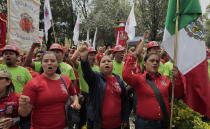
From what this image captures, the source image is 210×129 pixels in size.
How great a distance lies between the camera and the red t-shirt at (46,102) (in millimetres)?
2174

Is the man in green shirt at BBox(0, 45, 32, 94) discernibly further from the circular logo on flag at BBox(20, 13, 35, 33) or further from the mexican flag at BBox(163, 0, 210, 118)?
the mexican flag at BBox(163, 0, 210, 118)

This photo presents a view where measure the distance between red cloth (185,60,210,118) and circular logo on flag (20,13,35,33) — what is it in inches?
138

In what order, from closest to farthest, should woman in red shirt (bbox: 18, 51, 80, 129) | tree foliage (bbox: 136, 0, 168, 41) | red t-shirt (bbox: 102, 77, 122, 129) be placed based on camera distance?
woman in red shirt (bbox: 18, 51, 80, 129) < red t-shirt (bbox: 102, 77, 122, 129) < tree foliage (bbox: 136, 0, 168, 41)

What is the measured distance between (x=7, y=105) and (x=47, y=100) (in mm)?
547

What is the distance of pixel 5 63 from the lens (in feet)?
11.5

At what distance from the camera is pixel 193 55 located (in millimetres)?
2705

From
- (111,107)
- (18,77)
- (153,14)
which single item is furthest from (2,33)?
(153,14)

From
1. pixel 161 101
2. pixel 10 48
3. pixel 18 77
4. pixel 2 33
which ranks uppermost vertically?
pixel 2 33

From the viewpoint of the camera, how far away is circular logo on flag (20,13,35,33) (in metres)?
3.95

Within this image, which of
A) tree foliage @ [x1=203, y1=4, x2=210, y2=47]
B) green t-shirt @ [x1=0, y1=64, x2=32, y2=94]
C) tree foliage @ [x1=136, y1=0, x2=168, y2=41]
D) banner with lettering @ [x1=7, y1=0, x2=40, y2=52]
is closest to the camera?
green t-shirt @ [x1=0, y1=64, x2=32, y2=94]

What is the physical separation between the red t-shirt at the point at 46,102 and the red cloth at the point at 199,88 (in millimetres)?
1901

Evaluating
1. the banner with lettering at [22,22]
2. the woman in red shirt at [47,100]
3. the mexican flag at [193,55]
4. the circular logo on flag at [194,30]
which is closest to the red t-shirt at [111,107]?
the woman in red shirt at [47,100]

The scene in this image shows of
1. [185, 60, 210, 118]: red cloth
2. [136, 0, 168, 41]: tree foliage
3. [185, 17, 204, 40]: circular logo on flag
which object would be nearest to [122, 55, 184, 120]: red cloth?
[185, 60, 210, 118]: red cloth

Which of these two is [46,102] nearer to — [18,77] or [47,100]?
[47,100]
